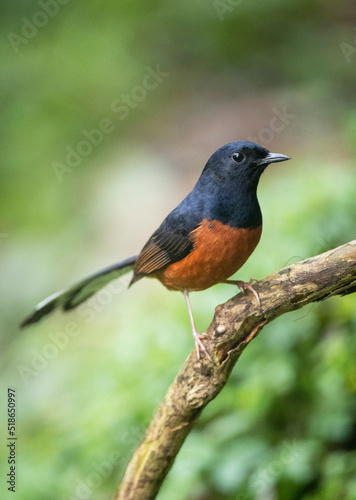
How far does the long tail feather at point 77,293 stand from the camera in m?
3.55

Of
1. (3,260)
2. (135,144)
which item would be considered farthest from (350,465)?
(135,144)

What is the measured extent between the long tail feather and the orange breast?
1.91ft

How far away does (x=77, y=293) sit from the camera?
3.69 m

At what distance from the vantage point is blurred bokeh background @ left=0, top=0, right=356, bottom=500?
389 centimetres

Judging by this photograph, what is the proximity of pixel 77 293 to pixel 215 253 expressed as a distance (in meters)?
1.06

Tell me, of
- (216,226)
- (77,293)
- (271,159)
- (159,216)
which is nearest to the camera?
(271,159)

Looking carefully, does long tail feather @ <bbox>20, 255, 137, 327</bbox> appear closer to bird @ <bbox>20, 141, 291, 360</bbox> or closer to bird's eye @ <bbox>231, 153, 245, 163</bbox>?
bird @ <bbox>20, 141, 291, 360</bbox>

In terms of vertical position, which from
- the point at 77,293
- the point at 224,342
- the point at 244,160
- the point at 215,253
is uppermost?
the point at 244,160

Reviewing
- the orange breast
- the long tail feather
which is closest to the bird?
the orange breast

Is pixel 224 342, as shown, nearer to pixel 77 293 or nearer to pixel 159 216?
pixel 77 293

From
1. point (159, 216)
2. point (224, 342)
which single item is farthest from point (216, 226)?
point (159, 216)

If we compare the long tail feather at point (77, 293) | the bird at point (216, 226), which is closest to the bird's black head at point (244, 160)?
the bird at point (216, 226)

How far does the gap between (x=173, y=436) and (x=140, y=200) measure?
5336mm

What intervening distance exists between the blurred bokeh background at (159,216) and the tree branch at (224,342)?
2.07ft
